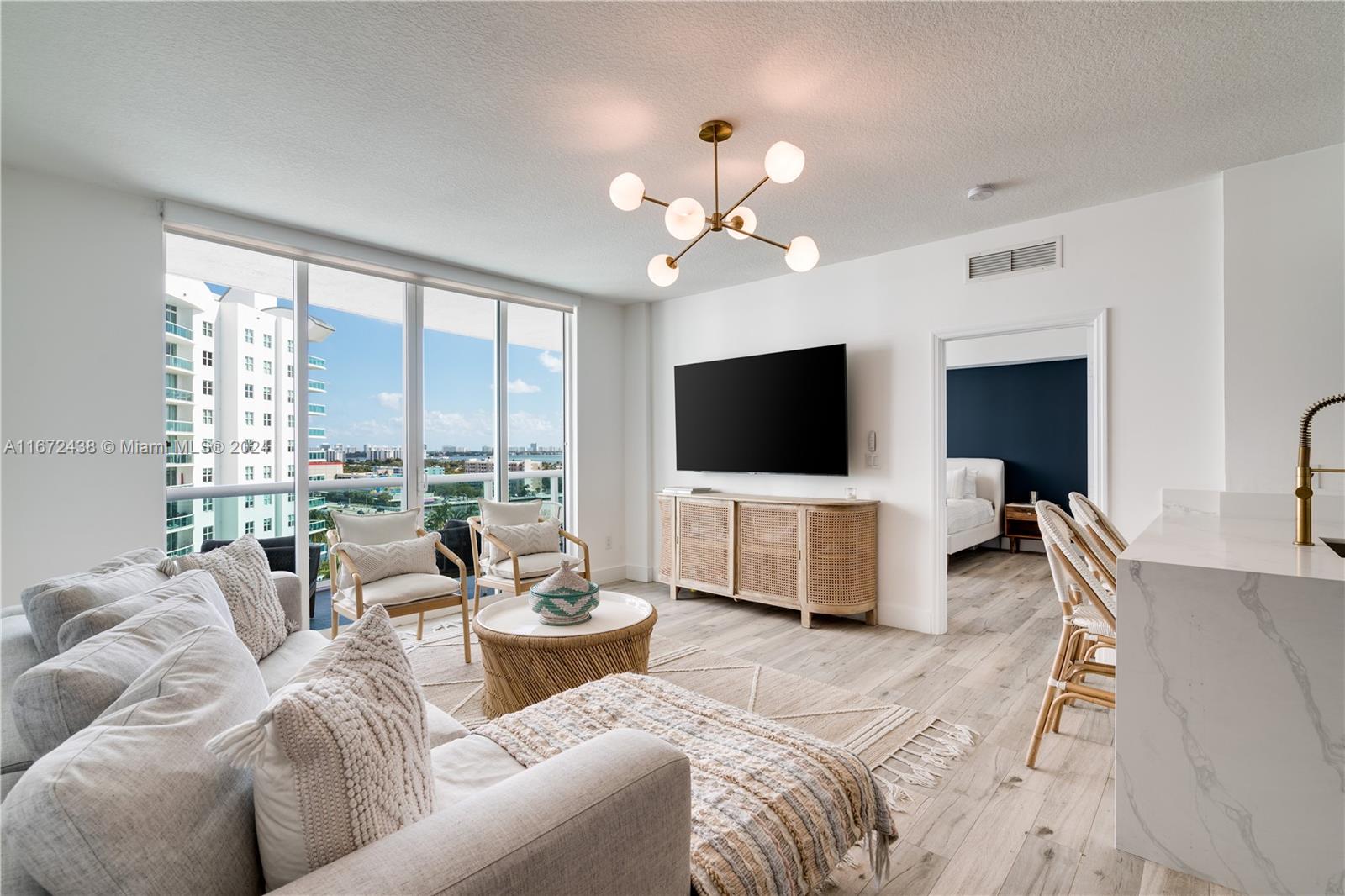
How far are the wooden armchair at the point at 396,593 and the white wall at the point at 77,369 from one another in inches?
35.7

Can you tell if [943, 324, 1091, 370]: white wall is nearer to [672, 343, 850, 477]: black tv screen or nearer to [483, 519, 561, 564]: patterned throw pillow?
[672, 343, 850, 477]: black tv screen

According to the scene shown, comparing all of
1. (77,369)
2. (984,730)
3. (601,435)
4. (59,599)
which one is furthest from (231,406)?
Answer: (984,730)

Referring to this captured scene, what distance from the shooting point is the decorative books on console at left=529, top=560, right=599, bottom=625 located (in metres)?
2.64

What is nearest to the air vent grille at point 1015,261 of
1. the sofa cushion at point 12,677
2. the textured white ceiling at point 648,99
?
the textured white ceiling at point 648,99

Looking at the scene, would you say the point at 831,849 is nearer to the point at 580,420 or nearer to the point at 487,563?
the point at 487,563

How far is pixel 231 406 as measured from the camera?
3.62m

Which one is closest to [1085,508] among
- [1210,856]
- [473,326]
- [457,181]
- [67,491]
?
[1210,856]

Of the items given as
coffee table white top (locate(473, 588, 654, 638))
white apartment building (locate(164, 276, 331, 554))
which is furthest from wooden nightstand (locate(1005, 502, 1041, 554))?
white apartment building (locate(164, 276, 331, 554))

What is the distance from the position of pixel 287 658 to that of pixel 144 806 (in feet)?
4.96

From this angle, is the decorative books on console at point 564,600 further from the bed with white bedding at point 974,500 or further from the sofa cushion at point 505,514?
the bed with white bedding at point 974,500

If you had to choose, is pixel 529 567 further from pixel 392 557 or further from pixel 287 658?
pixel 287 658

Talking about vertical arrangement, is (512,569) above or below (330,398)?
below

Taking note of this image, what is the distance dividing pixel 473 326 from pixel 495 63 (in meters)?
2.87

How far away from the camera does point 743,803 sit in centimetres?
135
